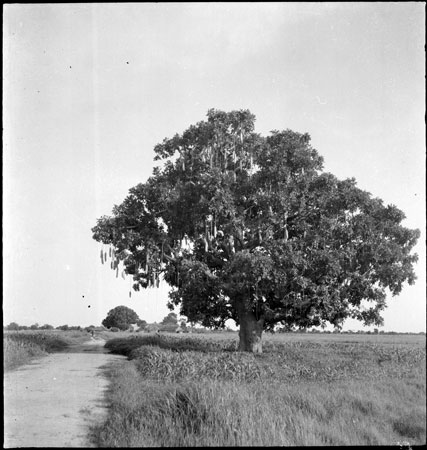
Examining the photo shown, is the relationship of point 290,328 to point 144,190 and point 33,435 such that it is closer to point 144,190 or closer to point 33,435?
point 144,190

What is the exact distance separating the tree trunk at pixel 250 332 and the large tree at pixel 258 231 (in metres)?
0.08

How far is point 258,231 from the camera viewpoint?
23.5m

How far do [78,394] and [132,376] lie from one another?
2.88m

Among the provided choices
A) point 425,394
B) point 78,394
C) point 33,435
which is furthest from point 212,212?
point 33,435

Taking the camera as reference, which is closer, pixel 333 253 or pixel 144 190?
pixel 333 253

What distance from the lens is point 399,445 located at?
789cm

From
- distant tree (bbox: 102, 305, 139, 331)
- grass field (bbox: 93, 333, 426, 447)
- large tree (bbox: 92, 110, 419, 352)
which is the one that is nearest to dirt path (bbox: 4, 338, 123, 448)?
grass field (bbox: 93, 333, 426, 447)

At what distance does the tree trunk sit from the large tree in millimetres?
80

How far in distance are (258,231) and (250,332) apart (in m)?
6.30

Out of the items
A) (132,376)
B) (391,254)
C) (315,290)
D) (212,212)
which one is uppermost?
(212,212)

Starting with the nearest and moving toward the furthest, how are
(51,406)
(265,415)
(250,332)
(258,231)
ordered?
(265,415) → (51,406) → (258,231) → (250,332)

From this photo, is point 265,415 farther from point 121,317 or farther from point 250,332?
point 121,317

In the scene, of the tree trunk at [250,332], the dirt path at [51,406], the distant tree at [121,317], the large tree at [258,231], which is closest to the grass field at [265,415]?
the dirt path at [51,406]

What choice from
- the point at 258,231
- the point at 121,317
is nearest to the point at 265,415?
the point at 258,231
